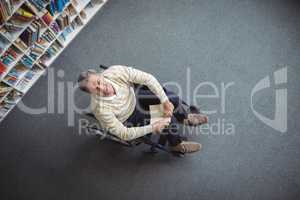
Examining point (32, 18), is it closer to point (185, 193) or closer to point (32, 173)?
point (32, 173)

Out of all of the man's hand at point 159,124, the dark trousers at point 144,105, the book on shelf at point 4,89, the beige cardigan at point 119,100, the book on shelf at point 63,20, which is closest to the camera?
the beige cardigan at point 119,100

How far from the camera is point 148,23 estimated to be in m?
2.88

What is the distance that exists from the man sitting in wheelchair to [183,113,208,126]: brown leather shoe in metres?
0.11

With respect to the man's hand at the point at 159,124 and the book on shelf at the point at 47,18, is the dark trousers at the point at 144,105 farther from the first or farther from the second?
the book on shelf at the point at 47,18

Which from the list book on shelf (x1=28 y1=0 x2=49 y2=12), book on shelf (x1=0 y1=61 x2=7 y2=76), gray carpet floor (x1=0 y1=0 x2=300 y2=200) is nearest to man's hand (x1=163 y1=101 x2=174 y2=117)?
gray carpet floor (x1=0 y1=0 x2=300 y2=200)

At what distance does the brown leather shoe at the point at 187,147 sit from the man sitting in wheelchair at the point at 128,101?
2.7 inches

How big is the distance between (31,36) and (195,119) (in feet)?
4.72

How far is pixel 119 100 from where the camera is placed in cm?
190

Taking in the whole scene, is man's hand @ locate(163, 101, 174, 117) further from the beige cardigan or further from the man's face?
Answer: the man's face

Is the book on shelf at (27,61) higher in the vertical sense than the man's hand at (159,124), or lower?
higher

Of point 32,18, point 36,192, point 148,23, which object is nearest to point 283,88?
point 148,23

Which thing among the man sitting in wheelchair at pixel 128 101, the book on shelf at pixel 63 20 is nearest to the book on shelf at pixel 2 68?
the book on shelf at pixel 63 20

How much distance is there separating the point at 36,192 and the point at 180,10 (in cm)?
214

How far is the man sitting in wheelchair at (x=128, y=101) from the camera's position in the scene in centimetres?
180
